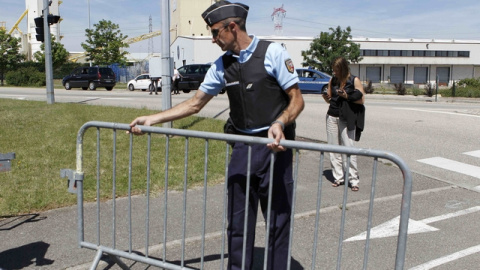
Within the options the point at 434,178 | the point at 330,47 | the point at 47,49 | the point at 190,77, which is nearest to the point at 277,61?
the point at 434,178

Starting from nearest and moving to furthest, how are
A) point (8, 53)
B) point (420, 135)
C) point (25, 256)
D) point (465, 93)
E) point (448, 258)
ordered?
point (25, 256) < point (448, 258) < point (420, 135) < point (465, 93) < point (8, 53)

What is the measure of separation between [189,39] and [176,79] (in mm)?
23966

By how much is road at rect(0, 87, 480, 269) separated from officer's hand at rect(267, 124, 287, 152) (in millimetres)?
1972

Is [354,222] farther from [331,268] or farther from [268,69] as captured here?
[268,69]

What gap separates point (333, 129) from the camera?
641cm

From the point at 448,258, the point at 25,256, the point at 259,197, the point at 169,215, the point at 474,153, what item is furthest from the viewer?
the point at 474,153

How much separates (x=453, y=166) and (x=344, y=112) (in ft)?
11.0

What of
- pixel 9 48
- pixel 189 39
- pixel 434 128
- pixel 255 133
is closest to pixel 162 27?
pixel 255 133

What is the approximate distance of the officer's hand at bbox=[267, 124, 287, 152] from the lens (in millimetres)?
2760

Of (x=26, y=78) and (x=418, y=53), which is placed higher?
(x=418, y=53)

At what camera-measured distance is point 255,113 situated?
300 cm

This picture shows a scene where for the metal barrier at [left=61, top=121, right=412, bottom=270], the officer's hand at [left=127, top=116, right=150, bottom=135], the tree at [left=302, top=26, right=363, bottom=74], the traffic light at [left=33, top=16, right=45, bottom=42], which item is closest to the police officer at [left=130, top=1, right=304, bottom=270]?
the metal barrier at [left=61, top=121, right=412, bottom=270]

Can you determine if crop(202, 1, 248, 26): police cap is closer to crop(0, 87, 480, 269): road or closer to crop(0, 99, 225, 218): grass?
crop(0, 87, 480, 269): road

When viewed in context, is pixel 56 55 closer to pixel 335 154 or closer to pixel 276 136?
pixel 335 154
